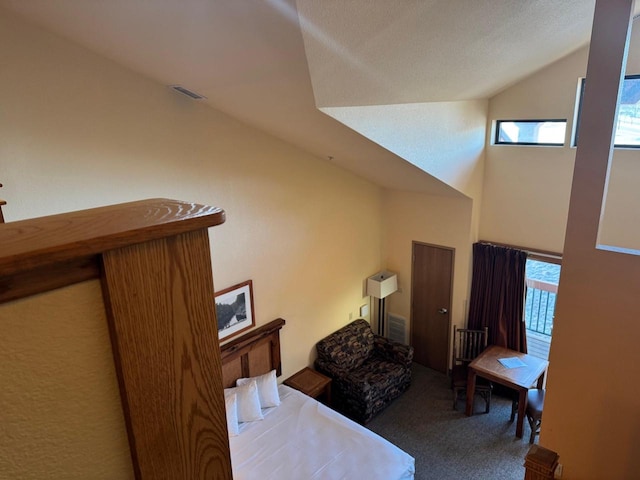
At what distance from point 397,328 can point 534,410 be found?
90.5 inches

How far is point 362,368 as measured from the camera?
564 centimetres

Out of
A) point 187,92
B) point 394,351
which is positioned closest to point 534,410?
point 394,351

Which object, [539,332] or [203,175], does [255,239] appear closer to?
[203,175]

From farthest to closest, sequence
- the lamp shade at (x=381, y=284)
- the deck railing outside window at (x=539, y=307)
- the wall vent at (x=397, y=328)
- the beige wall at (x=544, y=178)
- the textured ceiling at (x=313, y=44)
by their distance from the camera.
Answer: the wall vent at (x=397, y=328)
the lamp shade at (x=381, y=284)
the deck railing outside window at (x=539, y=307)
the beige wall at (x=544, y=178)
the textured ceiling at (x=313, y=44)

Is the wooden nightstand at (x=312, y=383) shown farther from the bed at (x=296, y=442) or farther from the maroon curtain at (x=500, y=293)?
the maroon curtain at (x=500, y=293)

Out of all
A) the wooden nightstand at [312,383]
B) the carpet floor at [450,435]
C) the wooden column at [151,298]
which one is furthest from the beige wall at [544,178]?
the wooden column at [151,298]

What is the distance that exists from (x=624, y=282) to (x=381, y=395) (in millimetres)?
3385

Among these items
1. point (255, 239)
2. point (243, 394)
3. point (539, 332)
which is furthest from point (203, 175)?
point (539, 332)

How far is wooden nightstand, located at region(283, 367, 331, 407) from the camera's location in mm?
4984

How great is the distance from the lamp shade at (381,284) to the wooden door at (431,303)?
0.31 metres

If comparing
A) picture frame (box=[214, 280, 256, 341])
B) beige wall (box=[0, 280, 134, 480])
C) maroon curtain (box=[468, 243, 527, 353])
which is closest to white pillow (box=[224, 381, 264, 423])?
picture frame (box=[214, 280, 256, 341])

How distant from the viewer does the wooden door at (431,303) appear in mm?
5954

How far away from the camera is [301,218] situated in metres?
5.05

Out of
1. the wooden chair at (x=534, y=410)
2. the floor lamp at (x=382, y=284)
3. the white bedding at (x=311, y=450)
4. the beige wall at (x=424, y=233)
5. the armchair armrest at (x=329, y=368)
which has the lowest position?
the wooden chair at (x=534, y=410)
